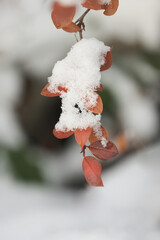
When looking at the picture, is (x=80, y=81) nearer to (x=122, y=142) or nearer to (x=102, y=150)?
(x=102, y=150)

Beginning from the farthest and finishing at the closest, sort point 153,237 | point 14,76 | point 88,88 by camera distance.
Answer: point 14,76 → point 153,237 → point 88,88

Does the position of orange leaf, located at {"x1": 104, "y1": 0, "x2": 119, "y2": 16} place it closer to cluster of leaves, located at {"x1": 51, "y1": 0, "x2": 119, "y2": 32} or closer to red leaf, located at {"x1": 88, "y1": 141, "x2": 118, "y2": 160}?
cluster of leaves, located at {"x1": 51, "y1": 0, "x2": 119, "y2": 32}

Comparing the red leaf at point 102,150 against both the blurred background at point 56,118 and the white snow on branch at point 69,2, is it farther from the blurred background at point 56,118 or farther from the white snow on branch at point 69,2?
the blurred background at point 56,118

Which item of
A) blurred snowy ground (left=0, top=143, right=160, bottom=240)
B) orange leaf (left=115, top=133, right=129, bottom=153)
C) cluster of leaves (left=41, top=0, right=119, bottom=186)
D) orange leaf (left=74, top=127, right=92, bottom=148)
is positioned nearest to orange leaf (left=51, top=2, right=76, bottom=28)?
Result: cluster of leaves (left=41, top=0, right=119, bottom=186)

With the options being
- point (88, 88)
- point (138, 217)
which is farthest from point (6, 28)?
point (88, 88)

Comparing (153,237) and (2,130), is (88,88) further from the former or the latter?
(2,130)

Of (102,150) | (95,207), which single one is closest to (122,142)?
(95,207)

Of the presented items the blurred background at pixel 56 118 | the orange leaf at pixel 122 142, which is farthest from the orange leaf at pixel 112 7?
the orange leaf at pixel 122 142
